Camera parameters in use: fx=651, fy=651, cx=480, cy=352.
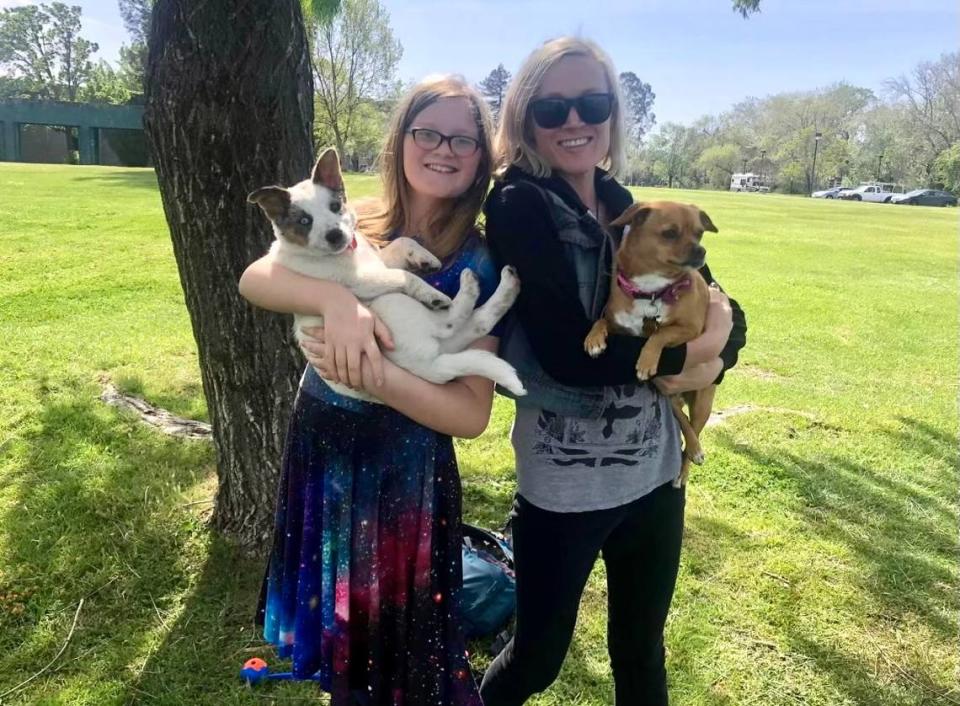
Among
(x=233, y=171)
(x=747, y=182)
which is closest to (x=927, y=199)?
(x=747, y=182)

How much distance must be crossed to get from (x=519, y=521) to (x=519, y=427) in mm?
295

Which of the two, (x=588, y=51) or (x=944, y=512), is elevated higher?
(x=588, y=51)

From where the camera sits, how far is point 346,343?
1778mm

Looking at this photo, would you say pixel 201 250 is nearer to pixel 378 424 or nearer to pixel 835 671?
pixel 378 424

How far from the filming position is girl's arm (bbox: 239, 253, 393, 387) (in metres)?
1.78

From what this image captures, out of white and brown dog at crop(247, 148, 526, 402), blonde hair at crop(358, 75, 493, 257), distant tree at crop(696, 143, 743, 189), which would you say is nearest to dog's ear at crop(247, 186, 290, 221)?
white and brown dog at crop(247, 148, 526, 402)

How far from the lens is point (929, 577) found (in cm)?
366

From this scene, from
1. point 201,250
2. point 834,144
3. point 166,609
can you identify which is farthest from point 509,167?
point 834,144

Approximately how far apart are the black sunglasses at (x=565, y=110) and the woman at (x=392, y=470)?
0.18 metres

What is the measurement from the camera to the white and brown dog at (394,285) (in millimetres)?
1917

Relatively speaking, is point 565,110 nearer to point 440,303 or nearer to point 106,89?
point 440,303

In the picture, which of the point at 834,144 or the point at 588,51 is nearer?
the point at 588,51

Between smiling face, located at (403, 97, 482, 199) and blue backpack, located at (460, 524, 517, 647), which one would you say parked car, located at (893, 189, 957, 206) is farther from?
smiling face, located at (403, 97, 482, 199)

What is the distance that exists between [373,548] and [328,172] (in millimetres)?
1285
